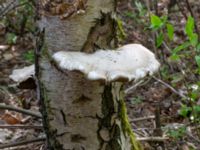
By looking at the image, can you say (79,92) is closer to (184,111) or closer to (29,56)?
(184,111)

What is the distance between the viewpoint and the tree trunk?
1.88 meters

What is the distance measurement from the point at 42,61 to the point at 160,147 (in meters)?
1.18

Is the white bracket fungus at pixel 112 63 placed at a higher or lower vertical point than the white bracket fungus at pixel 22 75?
higher

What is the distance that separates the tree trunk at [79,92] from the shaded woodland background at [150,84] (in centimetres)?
18

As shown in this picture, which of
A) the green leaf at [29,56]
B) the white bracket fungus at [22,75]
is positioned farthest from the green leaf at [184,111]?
the green leaf at [29,56]

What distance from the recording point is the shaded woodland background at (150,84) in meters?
2.63

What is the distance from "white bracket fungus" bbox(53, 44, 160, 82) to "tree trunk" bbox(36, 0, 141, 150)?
0.11m

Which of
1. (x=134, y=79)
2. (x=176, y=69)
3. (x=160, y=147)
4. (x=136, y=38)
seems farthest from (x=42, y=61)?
(x=136, y=38)


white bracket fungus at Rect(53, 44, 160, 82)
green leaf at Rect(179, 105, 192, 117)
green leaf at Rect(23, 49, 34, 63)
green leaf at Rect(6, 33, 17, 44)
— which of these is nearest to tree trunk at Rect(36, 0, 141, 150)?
white bracket fungus at Rect(53, 44, 160, 82)

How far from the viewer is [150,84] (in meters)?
4.21

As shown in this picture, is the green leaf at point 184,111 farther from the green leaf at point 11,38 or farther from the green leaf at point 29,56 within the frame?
the green leaf at point 11,38

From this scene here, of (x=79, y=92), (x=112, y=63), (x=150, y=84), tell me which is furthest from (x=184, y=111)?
(x=112, y=63)

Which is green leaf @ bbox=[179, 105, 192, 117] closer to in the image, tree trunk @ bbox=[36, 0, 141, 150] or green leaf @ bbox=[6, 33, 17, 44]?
tree trunk @ bbox=[36, 0, 141, 150]

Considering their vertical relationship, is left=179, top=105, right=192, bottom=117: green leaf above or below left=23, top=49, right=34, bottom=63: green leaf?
below
